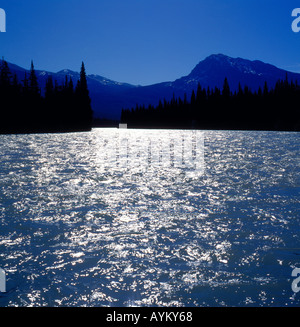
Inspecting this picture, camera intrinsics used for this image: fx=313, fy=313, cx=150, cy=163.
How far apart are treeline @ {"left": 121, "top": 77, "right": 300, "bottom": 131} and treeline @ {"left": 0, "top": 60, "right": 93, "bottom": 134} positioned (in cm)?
4929

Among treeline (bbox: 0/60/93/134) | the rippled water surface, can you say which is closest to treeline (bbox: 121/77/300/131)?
treeline (bbox: 0/60/93/134)

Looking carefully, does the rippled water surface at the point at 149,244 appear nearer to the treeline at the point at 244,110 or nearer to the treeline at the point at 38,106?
the treeline at the point at 38,106

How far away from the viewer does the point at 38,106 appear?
105m

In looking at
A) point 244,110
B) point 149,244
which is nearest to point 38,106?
point 244,110

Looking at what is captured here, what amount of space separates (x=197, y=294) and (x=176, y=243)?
281 cm

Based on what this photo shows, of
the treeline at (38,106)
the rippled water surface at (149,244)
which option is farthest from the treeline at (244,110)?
the rippled water surface at (149,244)

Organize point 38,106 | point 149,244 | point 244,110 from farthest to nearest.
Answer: point 244,110, point 38,106, point 149,244

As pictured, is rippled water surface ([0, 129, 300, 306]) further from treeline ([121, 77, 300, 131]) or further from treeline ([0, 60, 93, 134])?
treeline ([121, 77, 300, 131])

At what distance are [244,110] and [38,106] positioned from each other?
312 ft

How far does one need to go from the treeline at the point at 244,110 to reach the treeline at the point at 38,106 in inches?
1940

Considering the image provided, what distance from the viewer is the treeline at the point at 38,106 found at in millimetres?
94812

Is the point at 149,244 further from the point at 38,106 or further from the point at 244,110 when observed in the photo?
the point at 244,110

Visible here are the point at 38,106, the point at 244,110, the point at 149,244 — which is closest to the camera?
the point at 149,244
